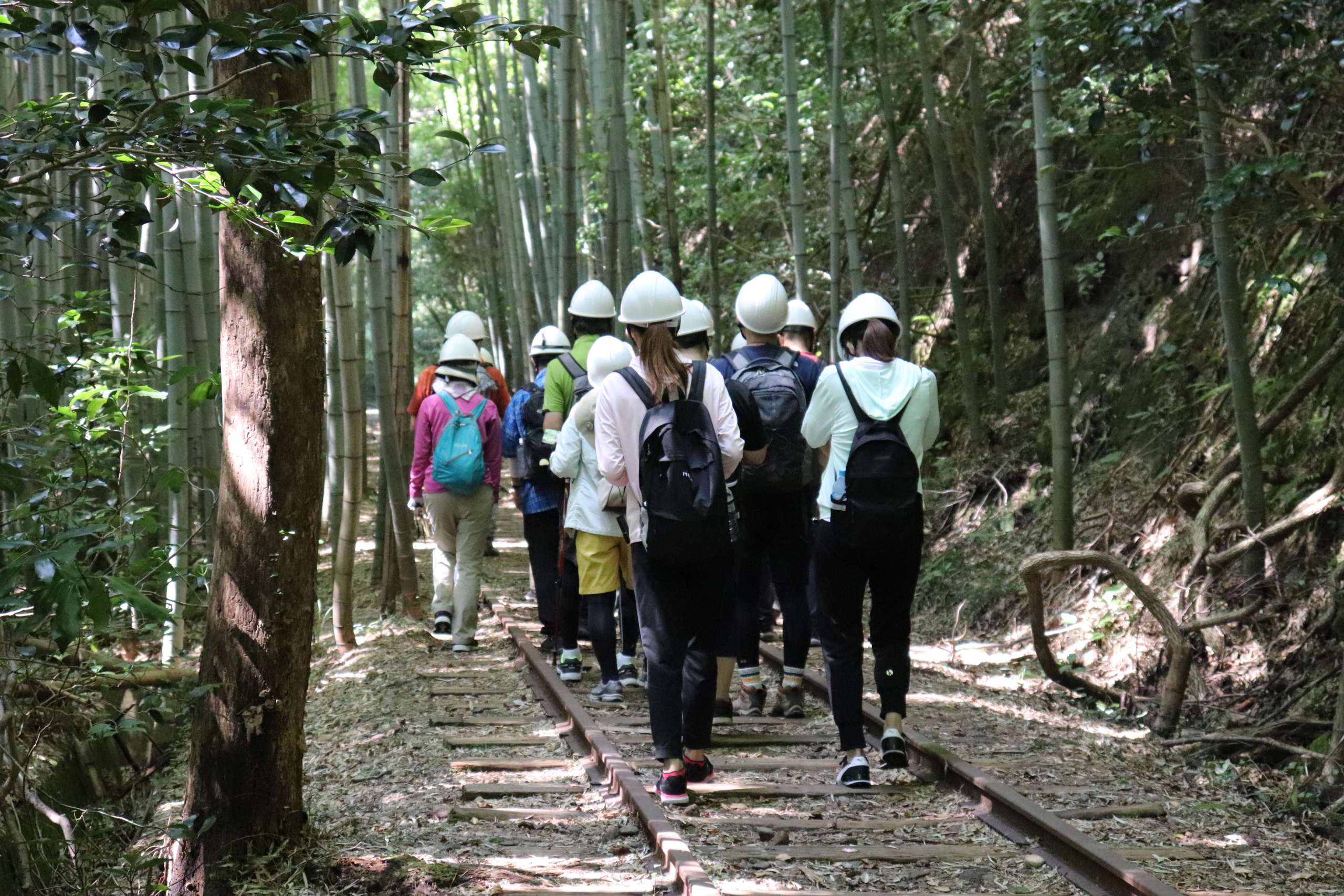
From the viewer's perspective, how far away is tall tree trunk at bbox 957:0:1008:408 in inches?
391

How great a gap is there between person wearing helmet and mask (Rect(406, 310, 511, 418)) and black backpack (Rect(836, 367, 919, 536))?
353cm

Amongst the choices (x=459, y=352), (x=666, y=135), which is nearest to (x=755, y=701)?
(x=459, y=352)

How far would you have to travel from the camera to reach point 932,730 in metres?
5.49

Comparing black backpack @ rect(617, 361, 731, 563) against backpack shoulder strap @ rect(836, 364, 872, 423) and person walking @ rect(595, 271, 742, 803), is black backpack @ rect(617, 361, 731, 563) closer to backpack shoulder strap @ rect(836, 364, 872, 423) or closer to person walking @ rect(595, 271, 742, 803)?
person walking @ rect(595, 271, 742, 803)

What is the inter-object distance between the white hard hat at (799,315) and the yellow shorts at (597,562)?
1332 mm

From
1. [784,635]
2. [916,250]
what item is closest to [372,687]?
[784,635]

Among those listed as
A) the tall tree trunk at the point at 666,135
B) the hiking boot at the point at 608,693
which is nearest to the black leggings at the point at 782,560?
the hiking boot at the point at 608,693

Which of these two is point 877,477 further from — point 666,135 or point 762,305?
point 666,135

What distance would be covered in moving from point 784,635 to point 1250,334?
398 cm

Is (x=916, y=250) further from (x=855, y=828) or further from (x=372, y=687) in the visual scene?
(x=855, y=828)

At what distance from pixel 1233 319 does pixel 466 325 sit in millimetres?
4667

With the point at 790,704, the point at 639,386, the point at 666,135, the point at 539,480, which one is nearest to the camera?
the point at 639,386

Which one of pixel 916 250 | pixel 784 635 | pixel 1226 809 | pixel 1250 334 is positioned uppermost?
pixel 916 250

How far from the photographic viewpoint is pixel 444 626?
8.02m
